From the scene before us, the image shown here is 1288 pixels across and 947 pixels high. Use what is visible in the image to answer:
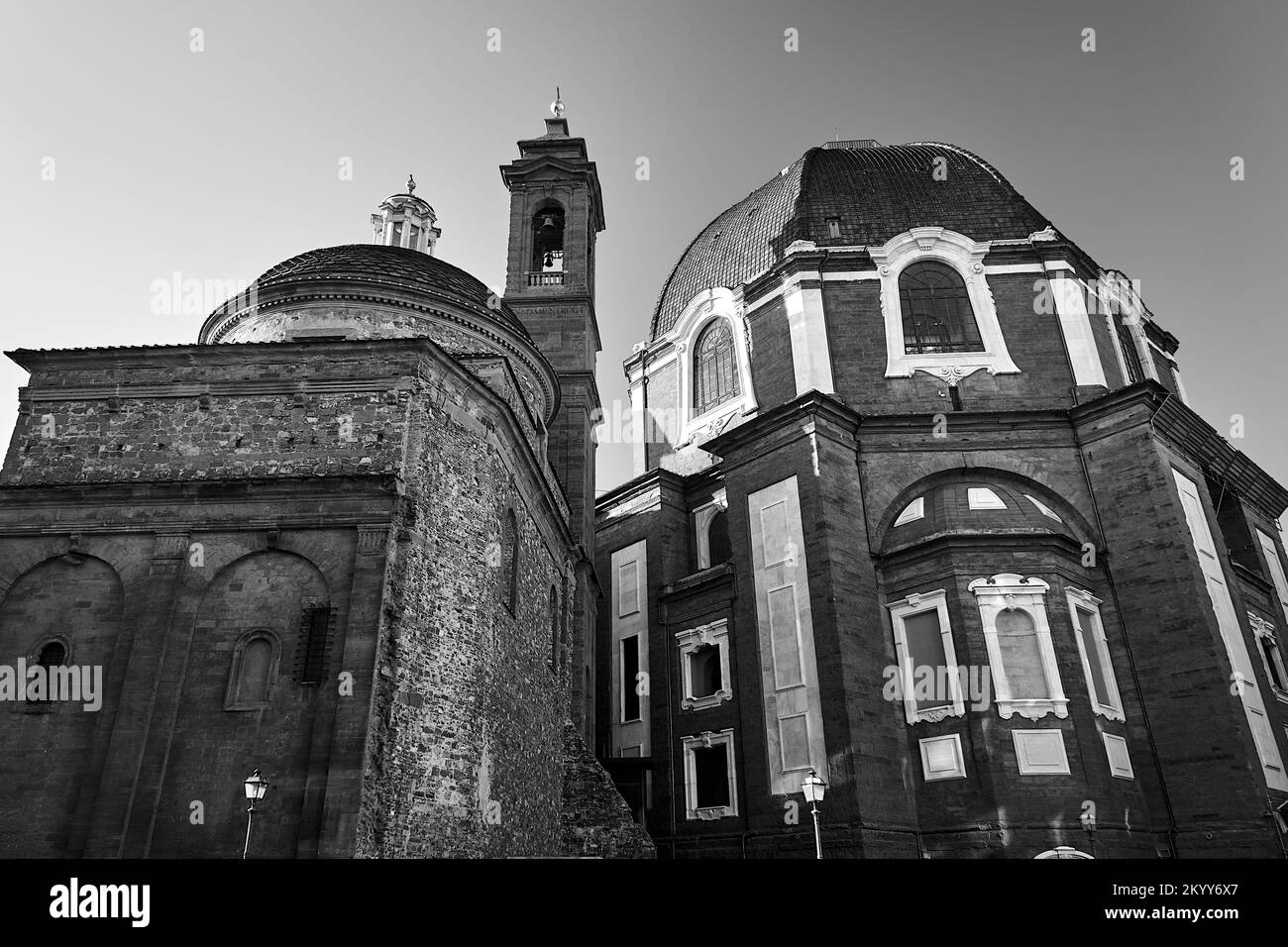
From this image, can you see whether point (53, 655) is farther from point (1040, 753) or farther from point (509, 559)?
point (1040, 753)

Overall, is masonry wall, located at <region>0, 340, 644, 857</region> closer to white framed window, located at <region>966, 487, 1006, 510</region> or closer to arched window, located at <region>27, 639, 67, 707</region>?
arched window, located at <region>27, 639, 67, 707</region>

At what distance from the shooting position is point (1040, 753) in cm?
1642

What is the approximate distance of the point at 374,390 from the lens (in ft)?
44.2

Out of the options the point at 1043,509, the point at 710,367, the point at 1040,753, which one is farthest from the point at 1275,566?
the point at 710,367

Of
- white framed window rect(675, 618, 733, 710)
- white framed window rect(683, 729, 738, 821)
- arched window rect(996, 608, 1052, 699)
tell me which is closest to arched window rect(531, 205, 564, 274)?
white framed window rect(675, 618, 733, 710)

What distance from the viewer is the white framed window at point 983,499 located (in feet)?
65.9

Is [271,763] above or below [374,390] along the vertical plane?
below

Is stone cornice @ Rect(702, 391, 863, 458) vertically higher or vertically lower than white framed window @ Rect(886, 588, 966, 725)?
higher

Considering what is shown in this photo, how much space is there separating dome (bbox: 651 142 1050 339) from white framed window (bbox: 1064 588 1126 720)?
11.3 meters

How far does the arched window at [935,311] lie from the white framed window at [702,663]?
923cm

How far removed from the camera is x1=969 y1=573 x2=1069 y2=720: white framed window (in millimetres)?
16812

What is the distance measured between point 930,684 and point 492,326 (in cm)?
1216
